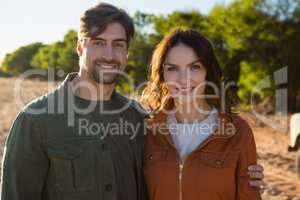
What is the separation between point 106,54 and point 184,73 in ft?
1.63

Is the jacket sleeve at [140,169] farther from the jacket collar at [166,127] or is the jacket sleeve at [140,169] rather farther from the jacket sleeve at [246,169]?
the jacket sleeve at [246,169]

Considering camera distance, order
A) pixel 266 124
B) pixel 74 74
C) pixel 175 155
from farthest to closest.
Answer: pixel 266 124
pixel 74 74
pixel 175 155

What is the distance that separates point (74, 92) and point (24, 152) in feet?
1.63

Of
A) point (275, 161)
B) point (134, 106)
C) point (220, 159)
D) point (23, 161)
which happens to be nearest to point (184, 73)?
point (134, 106)

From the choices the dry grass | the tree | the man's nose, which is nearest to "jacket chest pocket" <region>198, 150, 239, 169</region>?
the man's nose

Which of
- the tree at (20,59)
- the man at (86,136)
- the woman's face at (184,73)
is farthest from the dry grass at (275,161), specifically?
the tree at (20,59)

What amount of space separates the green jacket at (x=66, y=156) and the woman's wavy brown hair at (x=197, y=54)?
1.37 feet

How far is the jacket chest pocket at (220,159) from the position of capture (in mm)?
2885

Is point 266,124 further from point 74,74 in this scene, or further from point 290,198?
point 74,74

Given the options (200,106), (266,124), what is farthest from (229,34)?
(200,106)

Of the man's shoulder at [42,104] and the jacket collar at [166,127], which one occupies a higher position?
the man's shoulder at [42,104]

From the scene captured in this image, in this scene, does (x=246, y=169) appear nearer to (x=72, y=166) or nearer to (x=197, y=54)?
(x=197, y=54)

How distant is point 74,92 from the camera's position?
306 centimetres

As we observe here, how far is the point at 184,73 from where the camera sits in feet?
10.2
